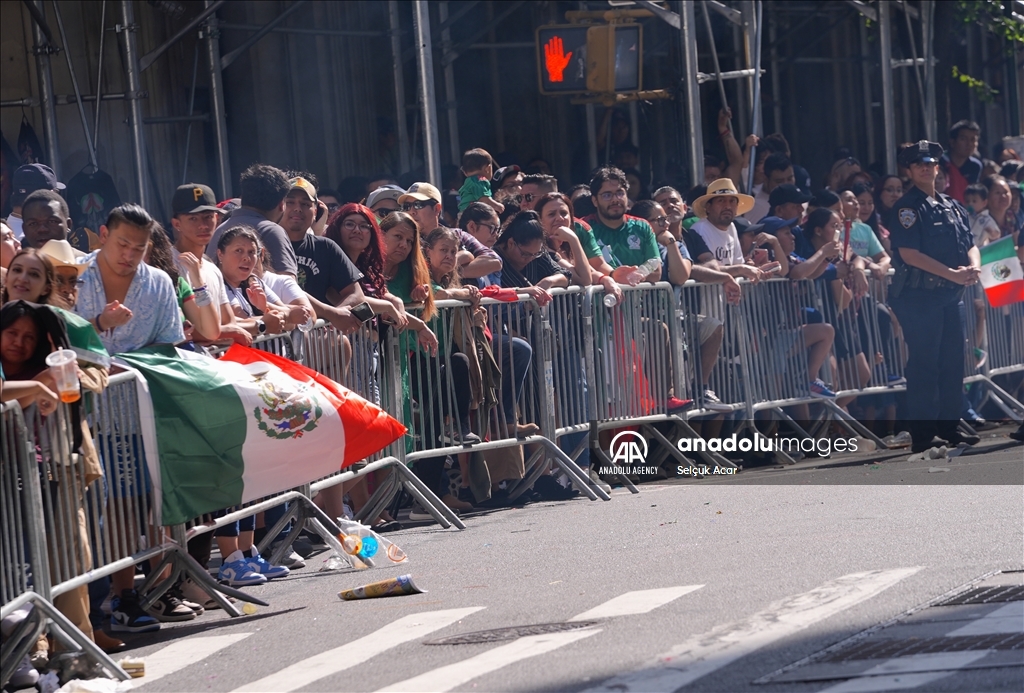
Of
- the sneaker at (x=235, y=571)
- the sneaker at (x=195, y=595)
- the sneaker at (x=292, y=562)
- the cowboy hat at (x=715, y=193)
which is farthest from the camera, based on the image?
the cowboy hat at (x=715, y=193)

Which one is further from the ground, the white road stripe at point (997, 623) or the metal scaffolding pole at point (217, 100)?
the metal scaffolding pole at point (217, 100)

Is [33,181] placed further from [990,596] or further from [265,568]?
[990,596]

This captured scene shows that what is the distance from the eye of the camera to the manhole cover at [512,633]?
21.7 ft

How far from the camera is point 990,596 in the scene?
21.9ft

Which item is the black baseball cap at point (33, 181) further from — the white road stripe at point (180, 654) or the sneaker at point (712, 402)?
the sneaker at point (712, 402)

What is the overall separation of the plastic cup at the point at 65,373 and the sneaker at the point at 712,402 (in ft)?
20.5

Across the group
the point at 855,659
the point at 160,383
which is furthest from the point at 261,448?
the point at 855,659

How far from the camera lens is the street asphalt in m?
5.88

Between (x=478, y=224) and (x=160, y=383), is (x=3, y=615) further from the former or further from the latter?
(x=478, y=224)

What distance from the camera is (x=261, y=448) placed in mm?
7898

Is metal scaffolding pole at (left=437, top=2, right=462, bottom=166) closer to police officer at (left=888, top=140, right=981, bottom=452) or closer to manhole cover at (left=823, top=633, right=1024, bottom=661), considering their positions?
police officer at (left=888, top=140, right=981, bottom=452)

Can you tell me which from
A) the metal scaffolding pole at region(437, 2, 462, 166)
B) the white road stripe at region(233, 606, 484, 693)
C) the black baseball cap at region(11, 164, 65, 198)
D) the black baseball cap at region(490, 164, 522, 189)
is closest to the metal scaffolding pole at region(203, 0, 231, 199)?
the black baseball cap at region(490, 164, 522, 189)

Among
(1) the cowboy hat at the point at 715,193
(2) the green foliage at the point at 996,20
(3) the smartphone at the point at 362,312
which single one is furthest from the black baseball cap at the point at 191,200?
(2) the green foliage at the point at 996,20

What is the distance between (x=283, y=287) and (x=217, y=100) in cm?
718
